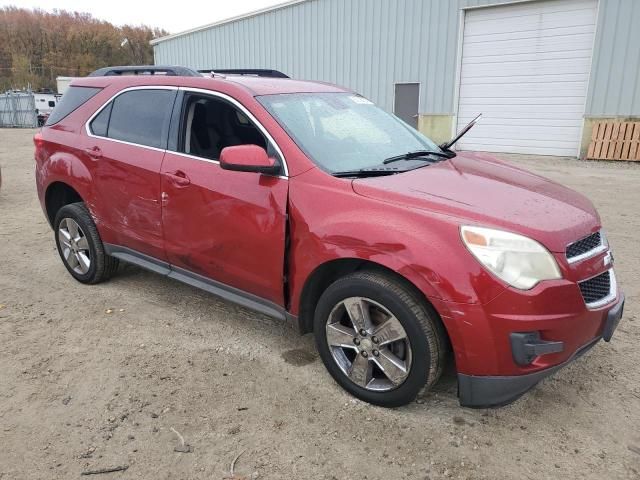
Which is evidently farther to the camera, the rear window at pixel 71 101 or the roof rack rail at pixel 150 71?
the rear window at pixel 71 101

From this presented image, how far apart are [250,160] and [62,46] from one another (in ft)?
286

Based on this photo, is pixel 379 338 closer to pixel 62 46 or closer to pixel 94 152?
pixel 94 152

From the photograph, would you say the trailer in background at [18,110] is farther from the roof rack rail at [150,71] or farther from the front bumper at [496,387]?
the front bumper at [496,387]

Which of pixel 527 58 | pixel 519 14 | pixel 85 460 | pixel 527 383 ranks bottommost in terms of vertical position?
pixel 85 460

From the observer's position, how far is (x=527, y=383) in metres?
2.47

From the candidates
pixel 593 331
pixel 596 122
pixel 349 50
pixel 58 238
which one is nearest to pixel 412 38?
pixel 349 50

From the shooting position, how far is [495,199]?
2.70 m

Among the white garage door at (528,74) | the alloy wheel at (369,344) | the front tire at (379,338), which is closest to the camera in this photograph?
the front tire at (379,338)

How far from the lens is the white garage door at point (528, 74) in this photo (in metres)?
13.2

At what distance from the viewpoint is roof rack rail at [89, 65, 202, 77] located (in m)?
3.83

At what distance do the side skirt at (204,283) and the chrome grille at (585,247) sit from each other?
1.58 m

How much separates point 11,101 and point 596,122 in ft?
103

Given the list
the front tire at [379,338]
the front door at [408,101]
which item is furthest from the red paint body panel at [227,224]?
the front door at [408,101]

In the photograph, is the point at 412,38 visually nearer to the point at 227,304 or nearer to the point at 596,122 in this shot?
the point at 596,122
